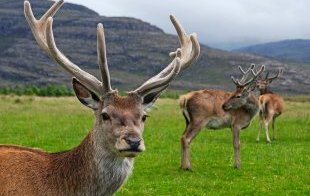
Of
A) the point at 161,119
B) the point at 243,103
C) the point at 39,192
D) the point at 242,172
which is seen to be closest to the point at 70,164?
the point at 39,192

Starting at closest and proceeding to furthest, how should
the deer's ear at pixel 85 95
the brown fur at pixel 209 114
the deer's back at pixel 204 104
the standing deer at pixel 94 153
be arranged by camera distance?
the standing deer at pixel 94 153 < the deer's ear at pixel 85 95 < the brown fur at pixel 209 114 < the deer's back at pixel 204 104

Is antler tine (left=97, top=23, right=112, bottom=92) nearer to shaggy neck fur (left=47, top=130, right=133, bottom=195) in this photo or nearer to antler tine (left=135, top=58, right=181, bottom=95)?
antler tine (left=135, top=58, right=181, bottom=95)

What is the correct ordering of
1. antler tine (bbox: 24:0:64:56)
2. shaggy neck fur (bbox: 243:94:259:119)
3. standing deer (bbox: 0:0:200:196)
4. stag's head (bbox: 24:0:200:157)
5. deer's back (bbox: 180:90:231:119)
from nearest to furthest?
stag's head (bbox: 24:0:200:157) → standing deer (bbox: 0:0:200:196) → antler tine (bbox: 24:0:64:56) → deer's back (bbox: 180:90:231:119) → shaggy neck fur (bbox: 243:94:259:119)

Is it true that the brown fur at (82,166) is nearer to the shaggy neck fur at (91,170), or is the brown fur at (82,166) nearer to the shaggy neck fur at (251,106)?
the shaggy neck fur at (91,170)

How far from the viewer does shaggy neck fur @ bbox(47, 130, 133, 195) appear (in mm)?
5988

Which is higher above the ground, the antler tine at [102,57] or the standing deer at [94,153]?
the antler tine at [102,57]

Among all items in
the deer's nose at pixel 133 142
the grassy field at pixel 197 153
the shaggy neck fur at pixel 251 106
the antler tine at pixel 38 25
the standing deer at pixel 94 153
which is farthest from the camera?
the shaggy neck fur at pixel 251 106

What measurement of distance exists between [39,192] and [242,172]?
8530 millimetres

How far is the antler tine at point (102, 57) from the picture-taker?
5.98 metres

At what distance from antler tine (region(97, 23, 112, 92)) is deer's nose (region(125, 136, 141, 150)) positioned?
75 centimetres

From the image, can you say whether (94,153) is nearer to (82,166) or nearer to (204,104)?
(82,166)

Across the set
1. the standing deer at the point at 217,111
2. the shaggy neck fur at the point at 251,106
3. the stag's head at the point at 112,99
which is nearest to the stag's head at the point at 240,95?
the standing deer at the point at 217,111

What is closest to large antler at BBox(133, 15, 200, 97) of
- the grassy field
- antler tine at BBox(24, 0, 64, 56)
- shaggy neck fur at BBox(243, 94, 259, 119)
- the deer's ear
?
the deer's ear

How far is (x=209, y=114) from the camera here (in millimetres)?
14320
